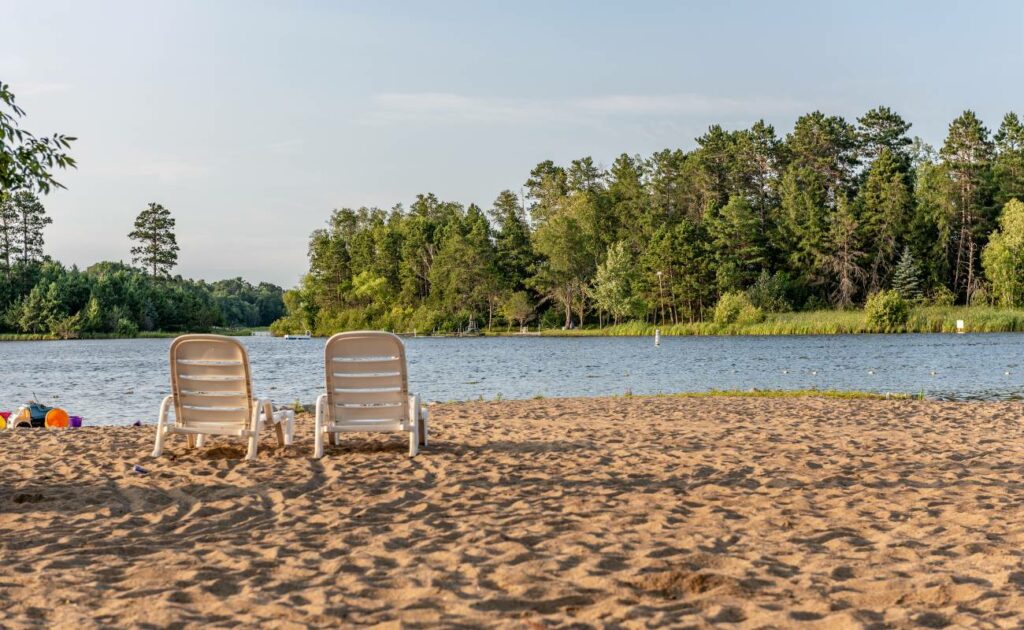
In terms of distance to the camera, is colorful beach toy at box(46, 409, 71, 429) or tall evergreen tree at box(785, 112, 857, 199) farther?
tall evergreen tree at box(785, 112, 857, 199)

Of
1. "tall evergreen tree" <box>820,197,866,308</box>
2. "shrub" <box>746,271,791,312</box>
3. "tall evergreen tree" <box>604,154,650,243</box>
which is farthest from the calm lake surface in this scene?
"tall evergreen tree" <box>604,154,650,243</box>

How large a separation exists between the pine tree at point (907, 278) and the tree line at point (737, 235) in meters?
0.15

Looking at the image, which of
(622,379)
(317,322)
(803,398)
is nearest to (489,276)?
(317,322)

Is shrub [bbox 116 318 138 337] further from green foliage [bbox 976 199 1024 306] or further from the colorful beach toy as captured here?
the colorful beach toy

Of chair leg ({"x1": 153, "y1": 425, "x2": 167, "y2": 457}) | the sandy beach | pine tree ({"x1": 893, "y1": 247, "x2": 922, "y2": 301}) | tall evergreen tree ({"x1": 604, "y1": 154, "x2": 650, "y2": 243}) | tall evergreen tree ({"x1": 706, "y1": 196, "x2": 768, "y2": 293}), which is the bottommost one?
the sandy beach

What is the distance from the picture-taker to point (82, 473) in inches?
274

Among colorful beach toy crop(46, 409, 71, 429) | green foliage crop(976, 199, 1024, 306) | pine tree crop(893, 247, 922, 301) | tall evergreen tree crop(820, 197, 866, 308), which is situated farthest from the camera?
tall evergreen tree crop(820, 197, 866, 308)

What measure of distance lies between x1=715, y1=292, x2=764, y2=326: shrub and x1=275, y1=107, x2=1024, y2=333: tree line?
1634 mm

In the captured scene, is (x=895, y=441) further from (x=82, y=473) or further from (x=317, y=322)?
(x=317, y=322)

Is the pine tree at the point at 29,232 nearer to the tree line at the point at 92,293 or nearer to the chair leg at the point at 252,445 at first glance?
the tree line at the point at 92,293

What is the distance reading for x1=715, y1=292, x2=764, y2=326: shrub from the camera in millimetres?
60369

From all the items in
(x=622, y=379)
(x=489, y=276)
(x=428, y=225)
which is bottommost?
(x=622, y=379)

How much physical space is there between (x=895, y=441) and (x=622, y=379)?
16.6 metres

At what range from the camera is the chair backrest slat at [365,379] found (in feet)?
24.4
